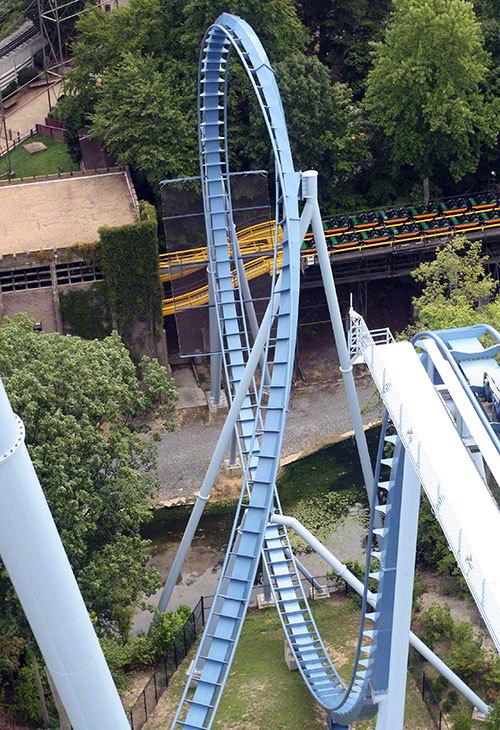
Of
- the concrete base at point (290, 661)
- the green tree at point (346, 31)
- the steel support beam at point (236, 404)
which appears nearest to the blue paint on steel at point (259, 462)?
the steel support beam at point (236, 404)

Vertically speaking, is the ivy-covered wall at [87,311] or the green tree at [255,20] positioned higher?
the green tree at [255,20]

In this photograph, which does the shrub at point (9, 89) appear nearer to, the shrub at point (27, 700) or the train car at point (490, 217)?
the train car at point (490, 217)

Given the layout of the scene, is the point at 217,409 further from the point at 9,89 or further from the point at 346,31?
the point at 9,89

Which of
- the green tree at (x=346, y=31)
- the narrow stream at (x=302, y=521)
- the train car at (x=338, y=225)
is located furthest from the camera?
the green tree at (x=346, y=31)

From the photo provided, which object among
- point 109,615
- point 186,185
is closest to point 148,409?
point 109,615

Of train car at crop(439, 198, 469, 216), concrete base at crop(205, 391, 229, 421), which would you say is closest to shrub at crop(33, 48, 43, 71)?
train car at crop(439, 198, 469, 216)

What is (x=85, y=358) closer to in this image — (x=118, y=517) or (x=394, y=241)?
(x=118, y=517)

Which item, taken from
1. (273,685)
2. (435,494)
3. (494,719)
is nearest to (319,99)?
(273,685)
